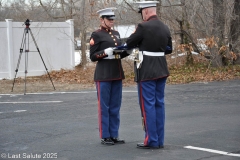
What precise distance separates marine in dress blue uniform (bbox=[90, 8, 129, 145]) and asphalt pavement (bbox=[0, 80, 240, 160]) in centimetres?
28

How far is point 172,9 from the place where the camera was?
22.9 meters

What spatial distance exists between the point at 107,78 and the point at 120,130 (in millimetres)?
1588

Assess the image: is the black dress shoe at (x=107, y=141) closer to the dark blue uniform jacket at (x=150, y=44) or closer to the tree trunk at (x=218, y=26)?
the dark blue uniform jacket at (x=150, y=44)

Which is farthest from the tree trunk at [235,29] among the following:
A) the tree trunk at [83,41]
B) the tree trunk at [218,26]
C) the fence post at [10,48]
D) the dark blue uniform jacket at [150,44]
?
the dark blue uniform jacket at [150,44]

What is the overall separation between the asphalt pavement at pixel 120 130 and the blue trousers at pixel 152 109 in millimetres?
193

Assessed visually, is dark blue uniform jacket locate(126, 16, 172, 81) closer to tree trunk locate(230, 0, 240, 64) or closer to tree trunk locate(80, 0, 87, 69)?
tree trunk locate(230, 0, 240, 64)

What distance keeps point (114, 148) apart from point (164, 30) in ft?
6.08

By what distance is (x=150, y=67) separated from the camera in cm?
743

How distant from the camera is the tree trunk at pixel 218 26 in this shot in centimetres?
2203

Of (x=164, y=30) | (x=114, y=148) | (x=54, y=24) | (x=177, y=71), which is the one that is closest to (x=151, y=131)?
(x=114, y=148)

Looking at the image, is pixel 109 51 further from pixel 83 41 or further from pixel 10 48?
pixel 83 41

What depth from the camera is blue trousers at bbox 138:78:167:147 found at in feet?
24.5

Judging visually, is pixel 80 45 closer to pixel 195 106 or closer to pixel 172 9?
pixel 172 9

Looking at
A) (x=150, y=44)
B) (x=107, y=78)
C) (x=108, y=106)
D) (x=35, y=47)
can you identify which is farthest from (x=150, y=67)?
(x=35, y=47)
